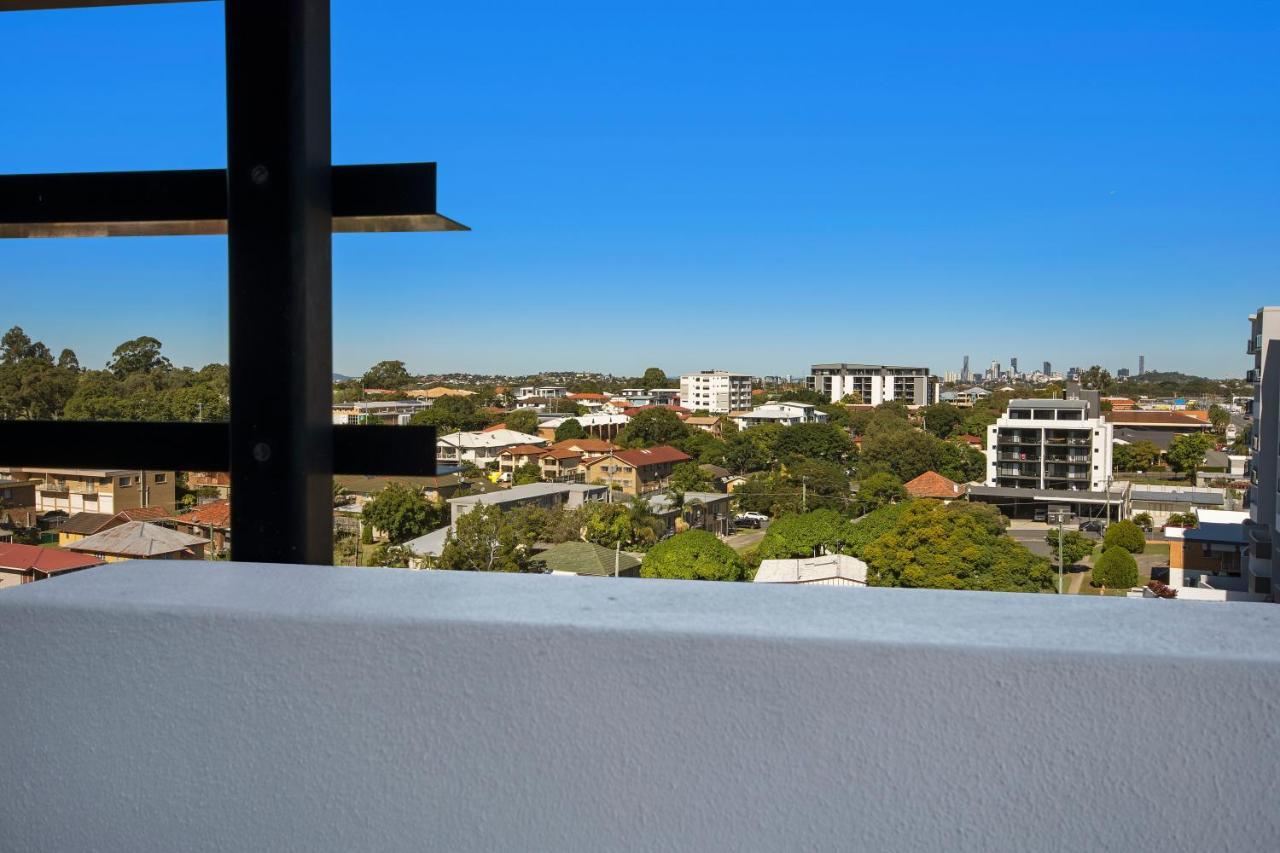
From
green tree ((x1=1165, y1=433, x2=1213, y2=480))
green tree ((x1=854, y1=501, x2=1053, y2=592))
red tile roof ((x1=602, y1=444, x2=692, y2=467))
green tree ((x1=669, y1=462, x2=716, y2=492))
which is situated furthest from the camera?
green tree ((x1=1165, y1=433, x2=1213, y2=480))

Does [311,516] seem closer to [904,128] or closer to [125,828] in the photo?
[125,828]

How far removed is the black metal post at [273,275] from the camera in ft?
2.60

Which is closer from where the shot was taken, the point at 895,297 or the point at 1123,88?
the point at 1123,88

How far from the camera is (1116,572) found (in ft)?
44.9

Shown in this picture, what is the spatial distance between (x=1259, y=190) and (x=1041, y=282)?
990 centimetres

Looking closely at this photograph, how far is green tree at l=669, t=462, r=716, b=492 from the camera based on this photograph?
16289 millimetres

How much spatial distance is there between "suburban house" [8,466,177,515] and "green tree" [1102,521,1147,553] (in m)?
15.7

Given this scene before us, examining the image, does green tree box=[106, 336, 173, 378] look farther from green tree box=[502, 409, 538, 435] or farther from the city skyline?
the city skyline

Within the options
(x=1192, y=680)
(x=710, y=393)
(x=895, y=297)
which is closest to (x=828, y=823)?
(x=1192, y=680)

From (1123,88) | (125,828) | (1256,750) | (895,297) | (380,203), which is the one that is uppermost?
(1123,88)

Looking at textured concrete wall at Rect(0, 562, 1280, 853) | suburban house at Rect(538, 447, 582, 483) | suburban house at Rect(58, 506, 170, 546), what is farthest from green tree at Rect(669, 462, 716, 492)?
textured concrete wall at Rect(0, 562, 1280, 853)

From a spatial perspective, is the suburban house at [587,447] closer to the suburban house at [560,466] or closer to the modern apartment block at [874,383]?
the suburban house at [560,466]

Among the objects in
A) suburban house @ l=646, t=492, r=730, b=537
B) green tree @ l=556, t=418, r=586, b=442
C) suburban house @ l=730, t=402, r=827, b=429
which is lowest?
suburban house @ l=646, t=492, r=730, b=537

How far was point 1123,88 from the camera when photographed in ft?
116
